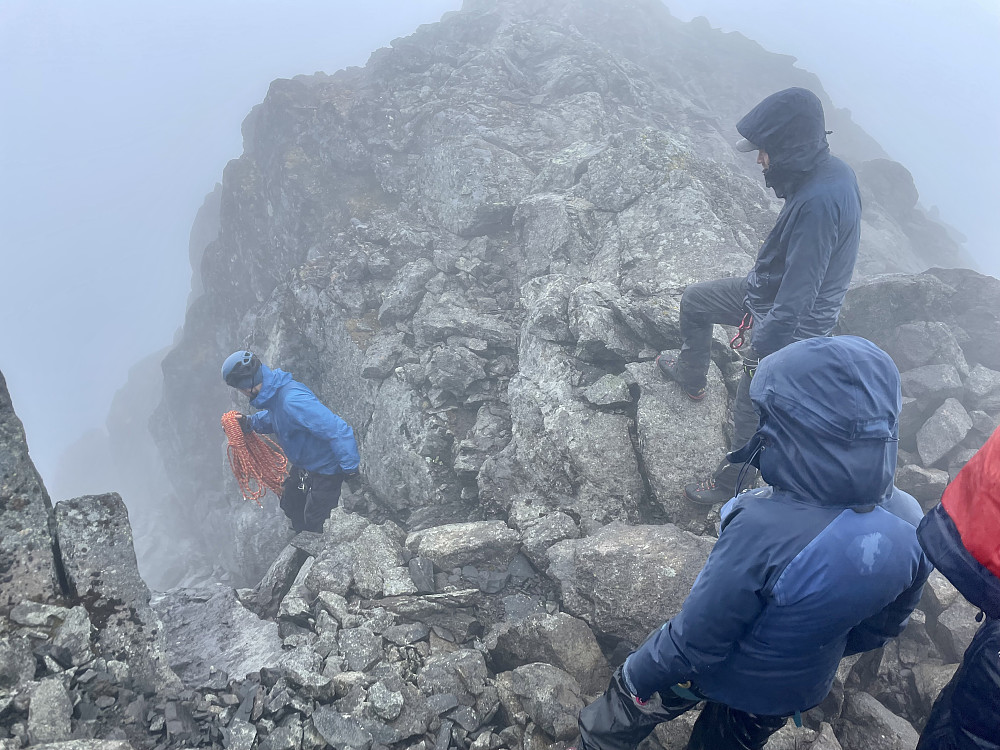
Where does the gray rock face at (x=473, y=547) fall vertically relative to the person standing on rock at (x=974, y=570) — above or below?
below

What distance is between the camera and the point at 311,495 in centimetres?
1046

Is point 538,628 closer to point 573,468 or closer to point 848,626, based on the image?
point 573,468

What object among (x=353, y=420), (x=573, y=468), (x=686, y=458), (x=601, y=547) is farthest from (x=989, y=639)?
(x=353, y=420)

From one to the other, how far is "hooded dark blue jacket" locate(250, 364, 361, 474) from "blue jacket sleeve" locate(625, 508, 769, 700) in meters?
7.51

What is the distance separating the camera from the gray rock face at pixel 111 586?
583 cm

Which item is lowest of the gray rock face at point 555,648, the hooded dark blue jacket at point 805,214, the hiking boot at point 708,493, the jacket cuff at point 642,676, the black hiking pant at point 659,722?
the gray rock face at point 555,648

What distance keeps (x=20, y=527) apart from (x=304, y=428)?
4520mm

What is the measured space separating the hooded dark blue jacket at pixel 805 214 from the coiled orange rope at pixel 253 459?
9473mm

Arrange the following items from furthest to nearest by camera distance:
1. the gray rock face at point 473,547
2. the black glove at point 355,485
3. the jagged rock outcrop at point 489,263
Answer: the black glove at point 355,485 → the jagged rock outcrop at point 489,263 → the gray rock face at point 473,547

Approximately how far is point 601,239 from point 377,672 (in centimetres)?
1171

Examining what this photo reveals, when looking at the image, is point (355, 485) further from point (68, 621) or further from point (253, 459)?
point (68, 621)

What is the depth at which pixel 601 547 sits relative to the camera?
7027mm

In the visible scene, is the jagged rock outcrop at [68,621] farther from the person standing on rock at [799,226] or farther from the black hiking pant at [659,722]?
the person standing on rock at [799,226]

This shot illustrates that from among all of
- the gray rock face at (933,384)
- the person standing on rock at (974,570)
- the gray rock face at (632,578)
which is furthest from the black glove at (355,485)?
the gray rock face at (933,384)
